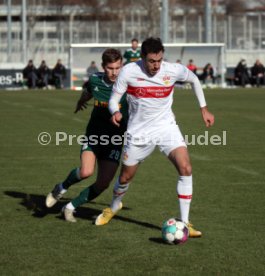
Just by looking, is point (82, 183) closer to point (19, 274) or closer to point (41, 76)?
point (19, 274)

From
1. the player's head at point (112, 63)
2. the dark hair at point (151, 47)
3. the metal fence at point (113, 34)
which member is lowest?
the player's head at point (112, 63)

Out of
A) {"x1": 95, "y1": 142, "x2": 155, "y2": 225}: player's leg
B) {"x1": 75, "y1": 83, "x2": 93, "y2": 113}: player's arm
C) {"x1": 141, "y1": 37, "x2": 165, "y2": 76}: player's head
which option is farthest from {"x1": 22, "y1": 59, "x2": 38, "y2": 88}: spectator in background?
{"x1": 141, "y1": 37, "x2": 165, "y2": 76}: player's head

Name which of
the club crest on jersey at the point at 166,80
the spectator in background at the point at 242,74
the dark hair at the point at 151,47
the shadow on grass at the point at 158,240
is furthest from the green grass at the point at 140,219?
the spectator in background at the point at 242,74

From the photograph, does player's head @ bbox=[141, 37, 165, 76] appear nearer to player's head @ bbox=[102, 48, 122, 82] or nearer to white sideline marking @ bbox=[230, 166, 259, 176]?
player's head @ bbox=[102, 48, 122, 82]

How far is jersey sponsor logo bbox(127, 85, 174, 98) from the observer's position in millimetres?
8133

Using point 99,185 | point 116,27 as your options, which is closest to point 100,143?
point 99,185

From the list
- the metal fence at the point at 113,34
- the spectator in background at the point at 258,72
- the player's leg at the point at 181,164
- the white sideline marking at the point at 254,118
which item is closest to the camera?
the player's leg at the point at 181,164

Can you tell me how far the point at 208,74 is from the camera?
140 ft

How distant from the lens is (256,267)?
22.1 feet

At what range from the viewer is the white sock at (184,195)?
26.5 ft

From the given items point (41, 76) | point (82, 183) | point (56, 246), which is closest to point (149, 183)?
point (82, 183)

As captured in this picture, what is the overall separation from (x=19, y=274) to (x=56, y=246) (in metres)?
0.98

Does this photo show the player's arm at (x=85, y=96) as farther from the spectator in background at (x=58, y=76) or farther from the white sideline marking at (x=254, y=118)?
the spectator in background at (x=58, y=76)

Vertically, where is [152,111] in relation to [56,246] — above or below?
above
